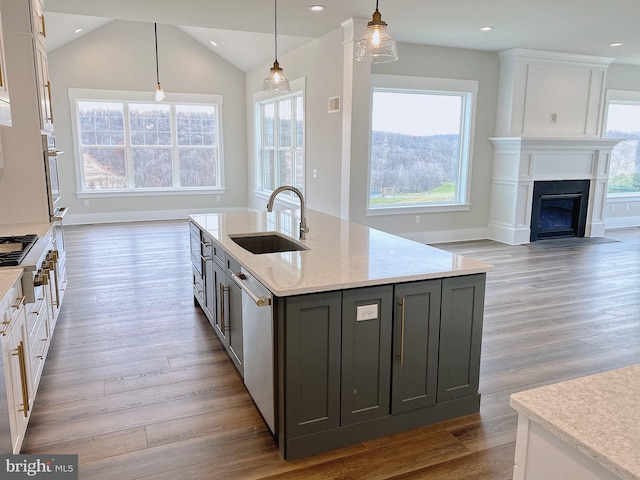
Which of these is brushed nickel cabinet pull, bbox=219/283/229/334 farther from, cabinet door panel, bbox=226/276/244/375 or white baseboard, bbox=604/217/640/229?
white baseboard, bbox=604/217/640/229

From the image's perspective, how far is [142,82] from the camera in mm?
8922

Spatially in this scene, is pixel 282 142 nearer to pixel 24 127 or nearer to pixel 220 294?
pixel 24 127

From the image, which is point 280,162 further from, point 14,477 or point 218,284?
point 14,477

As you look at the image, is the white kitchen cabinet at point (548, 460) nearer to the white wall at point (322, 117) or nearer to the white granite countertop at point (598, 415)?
the white granite countertop at point (598, 415)

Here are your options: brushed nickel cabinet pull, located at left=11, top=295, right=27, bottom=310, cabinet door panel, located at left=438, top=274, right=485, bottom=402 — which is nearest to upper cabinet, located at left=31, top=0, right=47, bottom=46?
brushed nickel cabinet pull, located at left=11, top=295, right=27, bottom=310

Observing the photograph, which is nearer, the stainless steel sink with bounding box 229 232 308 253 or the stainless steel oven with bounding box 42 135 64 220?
the stainless steel sink with bounding box 229 232 308 253

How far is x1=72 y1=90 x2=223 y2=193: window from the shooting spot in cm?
883

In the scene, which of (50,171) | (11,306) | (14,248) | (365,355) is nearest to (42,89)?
(50,171)

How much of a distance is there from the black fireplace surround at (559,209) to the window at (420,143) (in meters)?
1.16

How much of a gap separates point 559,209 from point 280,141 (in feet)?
15.7

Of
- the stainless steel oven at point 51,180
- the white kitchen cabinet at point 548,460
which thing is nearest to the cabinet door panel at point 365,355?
the white kitchen cabinet at point 548,460

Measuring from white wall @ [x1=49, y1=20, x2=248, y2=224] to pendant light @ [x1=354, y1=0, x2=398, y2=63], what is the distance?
7.18 metres

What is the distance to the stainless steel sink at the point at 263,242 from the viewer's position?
3.35 m

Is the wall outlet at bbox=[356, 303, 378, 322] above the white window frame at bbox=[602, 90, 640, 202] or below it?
below
